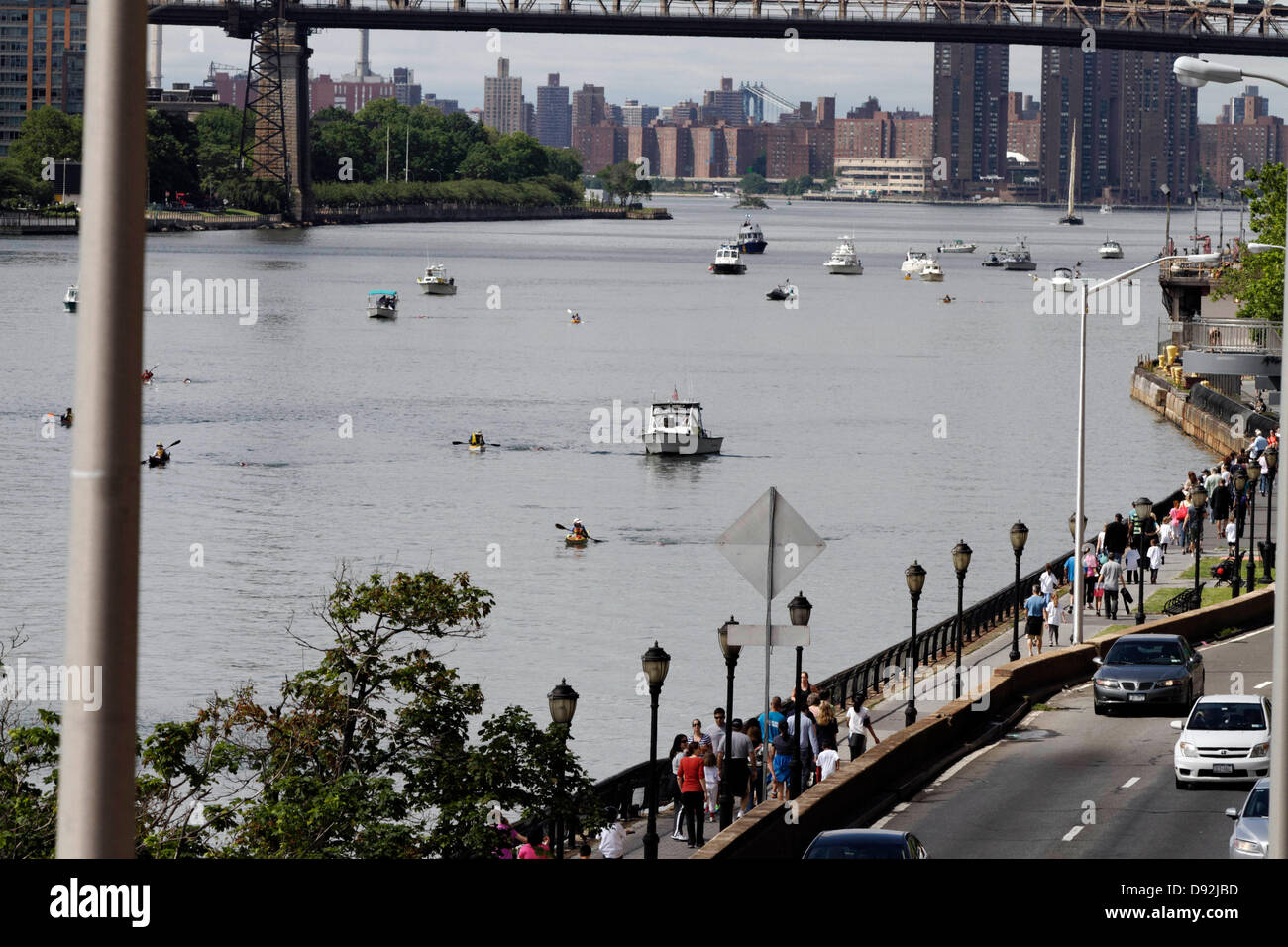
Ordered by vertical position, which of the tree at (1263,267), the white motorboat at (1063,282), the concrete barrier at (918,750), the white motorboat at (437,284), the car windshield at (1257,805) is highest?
the white motorboat at (1063,282)

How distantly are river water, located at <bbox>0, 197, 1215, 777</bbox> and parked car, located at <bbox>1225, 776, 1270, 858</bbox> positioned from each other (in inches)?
660

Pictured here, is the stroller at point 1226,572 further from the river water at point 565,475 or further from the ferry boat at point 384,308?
the ferry boat at point 384,308

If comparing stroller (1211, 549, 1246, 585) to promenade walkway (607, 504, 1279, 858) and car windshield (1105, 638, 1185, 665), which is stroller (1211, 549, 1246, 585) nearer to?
promenade walkway (607, 504, 1279, 858)

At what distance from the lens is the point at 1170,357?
3962 inches

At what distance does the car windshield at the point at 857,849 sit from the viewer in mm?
15055

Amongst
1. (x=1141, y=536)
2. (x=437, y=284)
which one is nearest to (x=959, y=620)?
(x=1141, y=536)

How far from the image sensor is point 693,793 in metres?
21.9

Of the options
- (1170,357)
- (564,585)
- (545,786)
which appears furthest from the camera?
(1170,357)

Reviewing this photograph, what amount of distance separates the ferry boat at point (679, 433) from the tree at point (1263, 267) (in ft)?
70.6

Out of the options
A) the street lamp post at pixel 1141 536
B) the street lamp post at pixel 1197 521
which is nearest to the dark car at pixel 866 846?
the street lamp post at pixel 1141 536

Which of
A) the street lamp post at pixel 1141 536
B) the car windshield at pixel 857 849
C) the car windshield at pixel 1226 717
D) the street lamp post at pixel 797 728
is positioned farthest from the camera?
the street lamp post at pixel 1141 536
